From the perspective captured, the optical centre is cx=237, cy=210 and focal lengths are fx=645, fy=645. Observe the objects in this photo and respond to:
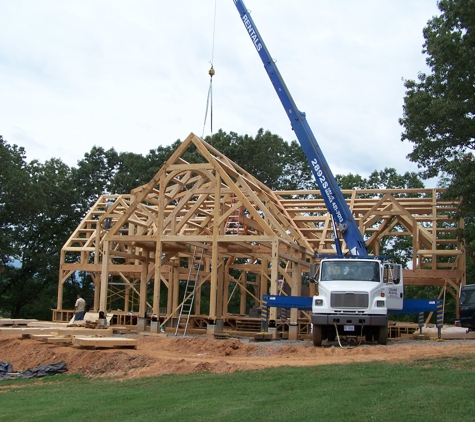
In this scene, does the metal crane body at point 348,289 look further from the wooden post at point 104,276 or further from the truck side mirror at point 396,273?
the wooden post at point 104,276

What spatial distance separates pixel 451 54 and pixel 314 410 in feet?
53.3

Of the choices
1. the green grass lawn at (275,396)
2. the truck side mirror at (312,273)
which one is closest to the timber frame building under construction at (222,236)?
the truck side mirror at (312,273)

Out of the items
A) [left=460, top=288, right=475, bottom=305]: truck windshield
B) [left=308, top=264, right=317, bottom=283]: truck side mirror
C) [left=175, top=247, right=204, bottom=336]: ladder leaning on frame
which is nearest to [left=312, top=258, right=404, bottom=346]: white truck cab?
[left=308, top=264, right=317, bottom=283]: truck side mirror

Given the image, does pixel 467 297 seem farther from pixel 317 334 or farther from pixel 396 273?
pixel 317 334

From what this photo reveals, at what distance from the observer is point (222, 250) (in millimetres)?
22844

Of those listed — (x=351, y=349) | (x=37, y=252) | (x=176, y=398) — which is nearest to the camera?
(x=176, y=398)

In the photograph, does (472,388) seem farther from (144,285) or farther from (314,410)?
(144,285)

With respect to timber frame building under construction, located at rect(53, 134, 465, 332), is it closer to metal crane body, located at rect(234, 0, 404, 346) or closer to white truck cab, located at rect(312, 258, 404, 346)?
metal crane body, located at rect(234, 0, 404, 346)

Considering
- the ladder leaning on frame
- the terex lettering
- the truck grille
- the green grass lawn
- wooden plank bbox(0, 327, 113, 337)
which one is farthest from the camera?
the ladder leaning on frame

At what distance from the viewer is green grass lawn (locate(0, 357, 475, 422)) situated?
8375mm

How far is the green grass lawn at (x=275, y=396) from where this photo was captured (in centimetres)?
838

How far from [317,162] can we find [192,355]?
7166mm

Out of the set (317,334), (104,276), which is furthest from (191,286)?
(317,334)

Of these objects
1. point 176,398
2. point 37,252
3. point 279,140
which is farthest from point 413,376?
point 279,140
